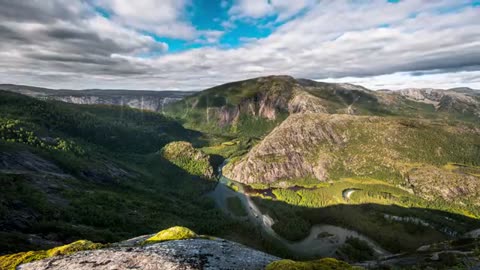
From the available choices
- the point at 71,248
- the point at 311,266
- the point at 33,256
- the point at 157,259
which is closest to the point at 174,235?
the point at 71,248

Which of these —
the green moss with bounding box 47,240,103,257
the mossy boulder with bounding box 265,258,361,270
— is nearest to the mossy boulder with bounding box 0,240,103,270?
the green moss with bounding box 47,240,103,257

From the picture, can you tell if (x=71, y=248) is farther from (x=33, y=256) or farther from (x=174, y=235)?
(x=174, y=235)

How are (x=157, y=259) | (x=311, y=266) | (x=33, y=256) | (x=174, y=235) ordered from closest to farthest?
(x=311, y=266)
(x=157, y=259)
(x=33, y=256)
(x=174, y=235)

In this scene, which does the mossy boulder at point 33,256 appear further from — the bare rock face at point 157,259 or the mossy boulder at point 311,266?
the mossy boulder at point 311,266

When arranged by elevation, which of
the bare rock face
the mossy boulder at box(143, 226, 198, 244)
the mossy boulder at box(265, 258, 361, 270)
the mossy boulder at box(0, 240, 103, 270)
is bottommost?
the mossy boulder at box(143, 226, 198, 244)

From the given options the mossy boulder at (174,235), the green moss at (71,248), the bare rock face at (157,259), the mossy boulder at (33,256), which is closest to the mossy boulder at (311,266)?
the bare rock face at (157,259)

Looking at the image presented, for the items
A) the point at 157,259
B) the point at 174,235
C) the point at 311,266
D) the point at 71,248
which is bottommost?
the point at 174,235

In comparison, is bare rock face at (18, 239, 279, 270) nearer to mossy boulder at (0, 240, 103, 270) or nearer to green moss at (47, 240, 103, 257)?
mossy boulder at (0, 240, 103, 270)

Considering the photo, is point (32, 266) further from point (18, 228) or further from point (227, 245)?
point (18, 228)
